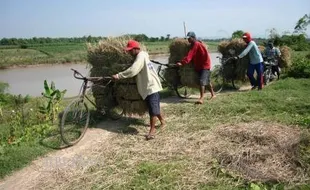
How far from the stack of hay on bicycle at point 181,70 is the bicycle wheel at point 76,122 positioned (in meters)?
3.08

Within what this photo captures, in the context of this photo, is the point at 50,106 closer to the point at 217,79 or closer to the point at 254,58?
the point at 217,79

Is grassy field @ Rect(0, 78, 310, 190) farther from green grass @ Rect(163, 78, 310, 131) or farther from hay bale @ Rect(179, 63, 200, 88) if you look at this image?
hay bale @ Rect(179, 63, 200, 88)

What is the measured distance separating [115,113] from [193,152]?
267cm

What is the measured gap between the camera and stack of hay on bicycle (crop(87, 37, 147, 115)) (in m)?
6.02

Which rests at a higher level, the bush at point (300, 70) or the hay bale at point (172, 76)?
the hay bale at point (172, 76)

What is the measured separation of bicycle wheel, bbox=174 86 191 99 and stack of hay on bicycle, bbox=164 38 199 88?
0.23 meters

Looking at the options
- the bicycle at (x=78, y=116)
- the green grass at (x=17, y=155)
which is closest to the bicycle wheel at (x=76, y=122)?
the bicycle at (x=78, y=116)

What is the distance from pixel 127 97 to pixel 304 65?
26.0ft

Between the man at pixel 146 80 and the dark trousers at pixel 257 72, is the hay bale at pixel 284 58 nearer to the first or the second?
the dark trousers at pixel 257 72

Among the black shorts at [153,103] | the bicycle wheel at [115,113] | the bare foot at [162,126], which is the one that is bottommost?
the bare foot at [162,126]

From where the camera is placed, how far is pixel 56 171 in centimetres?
440

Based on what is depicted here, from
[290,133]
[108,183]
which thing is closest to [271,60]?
[290,133]

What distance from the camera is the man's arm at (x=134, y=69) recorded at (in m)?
5.29

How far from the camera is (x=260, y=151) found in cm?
421
